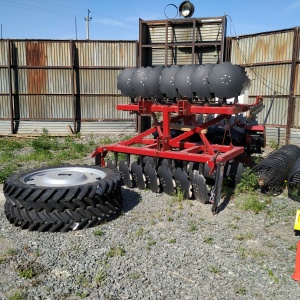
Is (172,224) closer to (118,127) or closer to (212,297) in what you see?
(212,297)

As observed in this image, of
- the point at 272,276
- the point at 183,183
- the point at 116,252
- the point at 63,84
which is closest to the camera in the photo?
the point at 272,276

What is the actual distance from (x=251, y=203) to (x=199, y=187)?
2.93 ft

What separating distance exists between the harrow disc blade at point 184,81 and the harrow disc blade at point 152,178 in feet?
5.09

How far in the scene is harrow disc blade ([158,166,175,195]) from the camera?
6586mm

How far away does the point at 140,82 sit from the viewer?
759 centimetres

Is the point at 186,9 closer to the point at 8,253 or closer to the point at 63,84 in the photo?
the point at 63,84

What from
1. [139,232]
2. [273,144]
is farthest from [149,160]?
[273,144]

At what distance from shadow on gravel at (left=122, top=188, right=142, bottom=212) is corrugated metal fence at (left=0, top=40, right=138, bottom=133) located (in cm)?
766

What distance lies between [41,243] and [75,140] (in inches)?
353

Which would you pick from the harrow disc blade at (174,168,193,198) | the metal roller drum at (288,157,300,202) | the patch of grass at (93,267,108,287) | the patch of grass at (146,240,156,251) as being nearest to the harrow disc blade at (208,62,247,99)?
the harrow disc blade at (174,168,193,198)

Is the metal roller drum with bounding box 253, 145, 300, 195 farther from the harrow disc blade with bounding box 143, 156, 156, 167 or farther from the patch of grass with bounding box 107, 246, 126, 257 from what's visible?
the patch of grass with bounding box 107, 246, 126, 257

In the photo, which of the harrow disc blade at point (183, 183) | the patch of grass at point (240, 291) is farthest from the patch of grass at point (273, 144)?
A: the patch of grass at point (240, 291)

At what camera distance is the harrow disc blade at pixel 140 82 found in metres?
7.56

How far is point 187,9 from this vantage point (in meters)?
13.3
